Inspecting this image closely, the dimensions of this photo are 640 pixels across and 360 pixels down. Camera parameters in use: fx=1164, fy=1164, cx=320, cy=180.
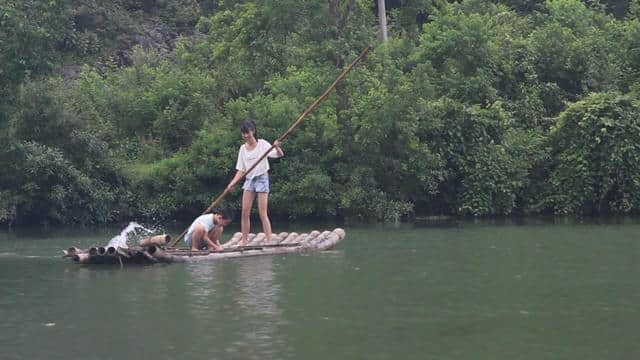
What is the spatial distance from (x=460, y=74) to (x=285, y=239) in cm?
1100

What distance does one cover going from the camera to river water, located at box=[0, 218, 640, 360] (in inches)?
392

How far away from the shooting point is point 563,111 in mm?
28062

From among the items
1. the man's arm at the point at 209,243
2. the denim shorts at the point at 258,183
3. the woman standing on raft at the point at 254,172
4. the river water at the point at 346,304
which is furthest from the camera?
the denim shorts at the point at 258,183

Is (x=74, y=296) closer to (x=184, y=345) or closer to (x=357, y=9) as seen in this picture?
(x=184, y=345)

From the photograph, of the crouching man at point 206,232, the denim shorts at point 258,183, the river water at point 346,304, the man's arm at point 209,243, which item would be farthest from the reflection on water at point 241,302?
the denim shorts at point 258,183

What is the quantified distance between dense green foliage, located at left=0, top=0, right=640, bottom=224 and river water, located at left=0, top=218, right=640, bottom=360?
6626mm

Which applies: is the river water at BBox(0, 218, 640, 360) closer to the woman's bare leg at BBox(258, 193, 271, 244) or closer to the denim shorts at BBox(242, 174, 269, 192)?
the woman's bare leg at BBox(258, 193, 271, 244)

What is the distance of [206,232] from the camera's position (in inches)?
695

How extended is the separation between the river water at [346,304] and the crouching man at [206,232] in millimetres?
814

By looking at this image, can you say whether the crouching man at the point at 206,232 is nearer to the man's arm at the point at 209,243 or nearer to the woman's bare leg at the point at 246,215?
the man's arm at the point at 209,243

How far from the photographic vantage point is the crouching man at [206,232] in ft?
57.7

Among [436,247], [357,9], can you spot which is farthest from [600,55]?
[436,247]

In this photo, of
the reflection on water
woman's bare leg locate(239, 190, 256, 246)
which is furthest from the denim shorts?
the reflection on water

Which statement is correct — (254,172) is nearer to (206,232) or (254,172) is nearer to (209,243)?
(206,232)
